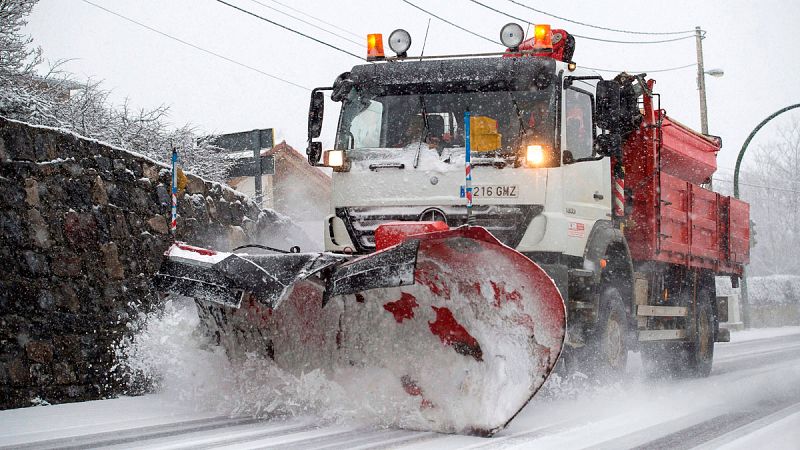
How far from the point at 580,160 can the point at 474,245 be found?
7.41 feet

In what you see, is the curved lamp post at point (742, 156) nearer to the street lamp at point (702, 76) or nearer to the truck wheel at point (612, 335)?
the street lamp at point (702, 76)

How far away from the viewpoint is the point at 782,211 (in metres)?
55.3

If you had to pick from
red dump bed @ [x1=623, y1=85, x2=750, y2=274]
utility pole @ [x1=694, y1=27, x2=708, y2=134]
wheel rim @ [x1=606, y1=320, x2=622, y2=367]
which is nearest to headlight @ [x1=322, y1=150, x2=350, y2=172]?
wheel rim @ [x1=606, y1=320, x2=622, y2=367]

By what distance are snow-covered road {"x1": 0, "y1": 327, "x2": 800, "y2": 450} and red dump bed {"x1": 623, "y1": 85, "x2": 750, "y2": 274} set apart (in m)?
1.55

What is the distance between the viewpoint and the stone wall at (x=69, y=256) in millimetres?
6711

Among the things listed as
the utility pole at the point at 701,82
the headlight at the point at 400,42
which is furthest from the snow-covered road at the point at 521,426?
the utility pole at the point at 701,82

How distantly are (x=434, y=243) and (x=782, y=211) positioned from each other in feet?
182

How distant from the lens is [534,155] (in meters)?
6.54

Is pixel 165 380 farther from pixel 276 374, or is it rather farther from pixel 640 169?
pixel 640 169

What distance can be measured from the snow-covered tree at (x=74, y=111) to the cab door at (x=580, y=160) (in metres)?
4.81

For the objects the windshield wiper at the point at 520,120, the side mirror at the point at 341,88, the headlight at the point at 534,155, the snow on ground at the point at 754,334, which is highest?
the side mirror at the point at 341,88

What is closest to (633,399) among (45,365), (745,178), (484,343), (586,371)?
(586,371)

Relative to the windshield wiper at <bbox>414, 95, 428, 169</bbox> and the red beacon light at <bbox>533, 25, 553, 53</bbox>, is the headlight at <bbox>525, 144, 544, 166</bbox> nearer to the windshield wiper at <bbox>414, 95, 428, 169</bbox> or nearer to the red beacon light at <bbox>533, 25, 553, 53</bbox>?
the windshield wiper at <bbox>414, 95, 428, 169</bbox>

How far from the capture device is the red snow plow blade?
504cm
